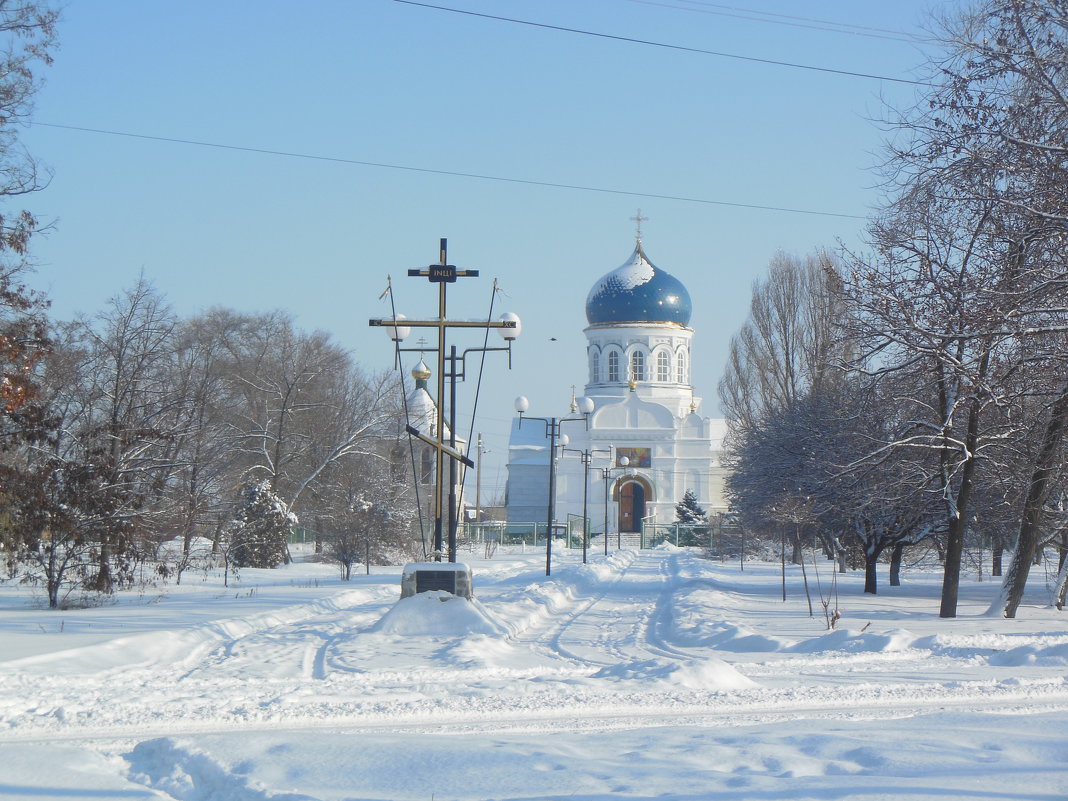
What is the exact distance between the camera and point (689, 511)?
62844 millimetres

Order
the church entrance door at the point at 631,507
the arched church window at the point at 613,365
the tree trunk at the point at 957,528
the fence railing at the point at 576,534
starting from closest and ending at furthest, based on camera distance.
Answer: the tree trunk at the point at 957,528 < the fence railing at the point at 576,534 < the arched church window at the point at 613,365 < the church entrance door at the point at 631,507

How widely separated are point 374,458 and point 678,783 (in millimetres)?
37569

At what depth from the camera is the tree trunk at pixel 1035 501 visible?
16062mm

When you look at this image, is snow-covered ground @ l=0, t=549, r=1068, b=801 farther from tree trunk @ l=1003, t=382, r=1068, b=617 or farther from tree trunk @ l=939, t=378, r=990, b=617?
tree trunk @ l=1003, t=382, r=1068, b=617

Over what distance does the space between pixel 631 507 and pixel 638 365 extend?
8.63 meters

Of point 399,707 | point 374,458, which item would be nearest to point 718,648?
point 399,707

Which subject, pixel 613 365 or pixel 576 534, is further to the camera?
pixel 613 365

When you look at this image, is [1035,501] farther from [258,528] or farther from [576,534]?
[576,534]

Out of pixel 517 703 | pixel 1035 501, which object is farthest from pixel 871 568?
pixel 517 703

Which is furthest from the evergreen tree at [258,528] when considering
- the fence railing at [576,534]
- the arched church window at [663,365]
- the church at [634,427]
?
the arched church window at [663,365]

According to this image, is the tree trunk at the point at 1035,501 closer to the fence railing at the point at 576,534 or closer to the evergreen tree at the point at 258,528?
the evergreen tree at the point at 258,528

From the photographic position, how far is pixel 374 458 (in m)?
42.7

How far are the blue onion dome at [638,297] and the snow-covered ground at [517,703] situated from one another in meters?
45.6

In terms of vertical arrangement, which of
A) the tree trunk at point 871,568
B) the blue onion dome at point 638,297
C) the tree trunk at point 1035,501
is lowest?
the tree trunk at point 871,568
